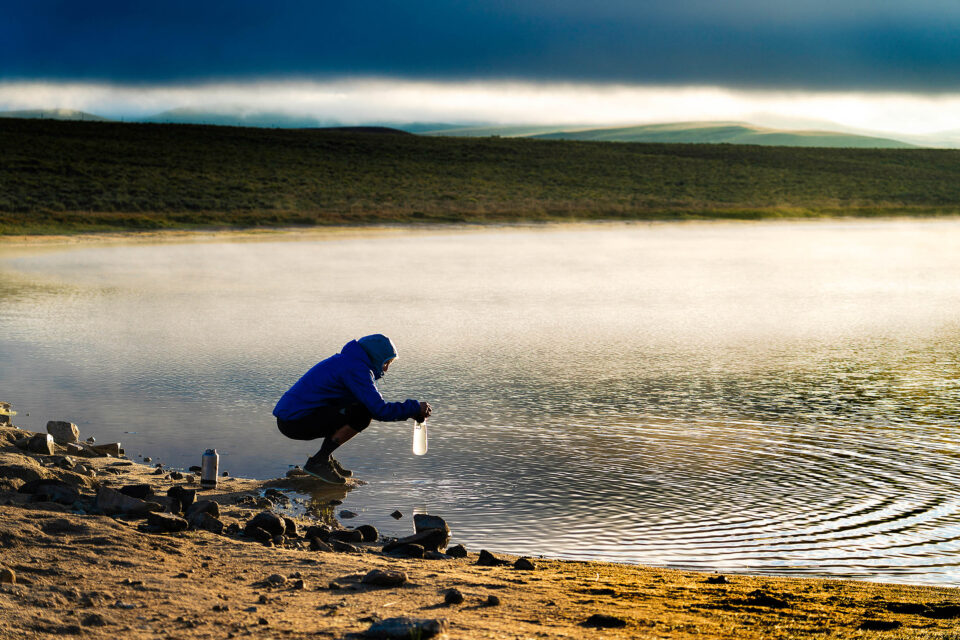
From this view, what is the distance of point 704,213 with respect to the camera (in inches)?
2121

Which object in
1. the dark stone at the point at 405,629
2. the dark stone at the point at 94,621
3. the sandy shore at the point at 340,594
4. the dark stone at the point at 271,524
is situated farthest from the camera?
the dark stone at the point at 271,524

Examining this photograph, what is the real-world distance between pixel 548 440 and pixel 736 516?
2.31 metres

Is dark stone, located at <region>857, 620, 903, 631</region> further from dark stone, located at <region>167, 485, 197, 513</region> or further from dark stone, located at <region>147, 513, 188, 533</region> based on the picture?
dark stone, located at <region>167, 485, 197, 513</region>

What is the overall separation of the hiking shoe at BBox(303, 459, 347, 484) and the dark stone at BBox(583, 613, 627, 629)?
11.1 feet

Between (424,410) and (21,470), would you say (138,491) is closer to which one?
(21,470)

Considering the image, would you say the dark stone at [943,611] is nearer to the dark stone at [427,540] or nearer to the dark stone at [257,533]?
the dark stone at [427,540]

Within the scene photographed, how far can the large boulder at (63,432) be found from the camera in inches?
348

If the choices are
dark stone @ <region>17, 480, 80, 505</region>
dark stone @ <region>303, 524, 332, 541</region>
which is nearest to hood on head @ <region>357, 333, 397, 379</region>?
dark stone @ <region>303, 524, 332, 541</region>

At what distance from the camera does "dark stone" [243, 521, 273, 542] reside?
6441 mm

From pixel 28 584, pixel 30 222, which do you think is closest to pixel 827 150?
pixel 30 222

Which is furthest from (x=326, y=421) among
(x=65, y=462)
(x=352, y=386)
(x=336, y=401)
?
(x=65, y=462)

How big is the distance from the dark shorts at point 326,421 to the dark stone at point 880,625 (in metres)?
4.04

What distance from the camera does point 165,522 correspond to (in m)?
6.33

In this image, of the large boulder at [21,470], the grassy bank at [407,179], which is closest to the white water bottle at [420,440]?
the large boulder at [21,470]
